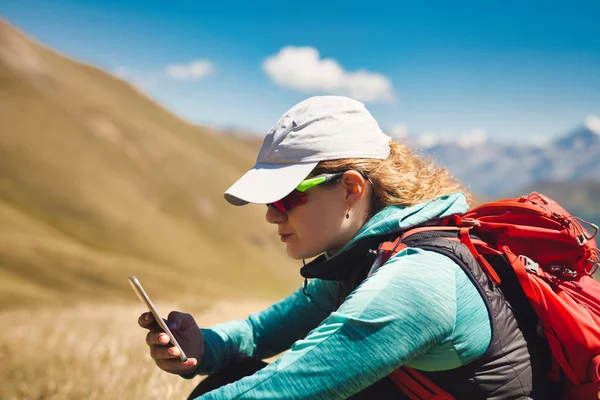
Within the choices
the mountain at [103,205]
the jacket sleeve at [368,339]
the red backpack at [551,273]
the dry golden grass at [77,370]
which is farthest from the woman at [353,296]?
the mountain at [103,205]

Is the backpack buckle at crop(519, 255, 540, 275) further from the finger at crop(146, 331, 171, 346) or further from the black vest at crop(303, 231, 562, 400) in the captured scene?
the finger at crop(146, 331, 171, 346)

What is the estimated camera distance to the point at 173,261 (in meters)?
98.4

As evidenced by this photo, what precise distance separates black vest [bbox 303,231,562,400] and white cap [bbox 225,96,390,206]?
1.66 ft

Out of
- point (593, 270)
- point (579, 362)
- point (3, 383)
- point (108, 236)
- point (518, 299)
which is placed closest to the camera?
point (579, 362)

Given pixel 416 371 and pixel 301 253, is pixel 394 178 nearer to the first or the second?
pixel 301 253

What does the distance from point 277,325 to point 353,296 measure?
1819 mm

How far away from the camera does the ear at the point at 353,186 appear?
2914mm

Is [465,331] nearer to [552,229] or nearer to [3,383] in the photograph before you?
[552,229]

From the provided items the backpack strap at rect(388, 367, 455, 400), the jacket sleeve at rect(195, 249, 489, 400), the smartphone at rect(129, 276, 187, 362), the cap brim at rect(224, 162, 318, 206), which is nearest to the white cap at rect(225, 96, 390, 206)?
the cap brim at rect(224, 162, 318, 206)

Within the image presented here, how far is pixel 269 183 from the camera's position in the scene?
2994 millimetres

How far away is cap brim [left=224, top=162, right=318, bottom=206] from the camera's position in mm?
2900


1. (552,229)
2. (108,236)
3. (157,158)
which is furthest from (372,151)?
(157,158)

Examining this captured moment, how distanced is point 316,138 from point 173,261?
98.9m

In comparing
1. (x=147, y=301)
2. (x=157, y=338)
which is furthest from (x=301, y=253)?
(x=157, y=338)
